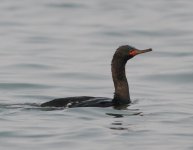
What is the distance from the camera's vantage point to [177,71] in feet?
76.1

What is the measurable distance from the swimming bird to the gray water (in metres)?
0.21

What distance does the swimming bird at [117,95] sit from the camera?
17469mm

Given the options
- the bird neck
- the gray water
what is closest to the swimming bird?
the bird neck

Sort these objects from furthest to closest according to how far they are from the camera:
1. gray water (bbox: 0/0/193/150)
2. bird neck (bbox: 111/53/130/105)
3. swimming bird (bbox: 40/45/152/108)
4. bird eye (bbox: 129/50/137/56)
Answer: bird neck (bbox: 111/53/130/105)
bird eye (bbox: 129/50/137/56)
swimming bird (bbox: 40/45/152/108)
gray water (bbox: 0/0/193/150)

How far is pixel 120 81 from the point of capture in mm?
18422

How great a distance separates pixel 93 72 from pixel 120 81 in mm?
4651

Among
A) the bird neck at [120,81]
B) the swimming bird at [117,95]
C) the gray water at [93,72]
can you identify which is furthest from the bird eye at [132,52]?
the gray water at [93,72]

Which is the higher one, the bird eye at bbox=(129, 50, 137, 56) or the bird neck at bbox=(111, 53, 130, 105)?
the bird eye at bbox=(129, 50, 137, 56)

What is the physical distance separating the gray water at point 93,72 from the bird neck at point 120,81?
1.10 ft

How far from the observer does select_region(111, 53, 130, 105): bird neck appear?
1817 centimetres

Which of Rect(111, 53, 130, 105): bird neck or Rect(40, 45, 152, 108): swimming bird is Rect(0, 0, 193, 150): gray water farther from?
Rect(111, 53, 130, 105): bird neck

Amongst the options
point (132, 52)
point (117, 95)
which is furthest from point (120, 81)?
point (132, 52)

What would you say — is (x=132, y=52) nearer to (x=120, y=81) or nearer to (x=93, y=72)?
(x=120, y=81)

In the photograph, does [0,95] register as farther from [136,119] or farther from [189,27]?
[189,27]
